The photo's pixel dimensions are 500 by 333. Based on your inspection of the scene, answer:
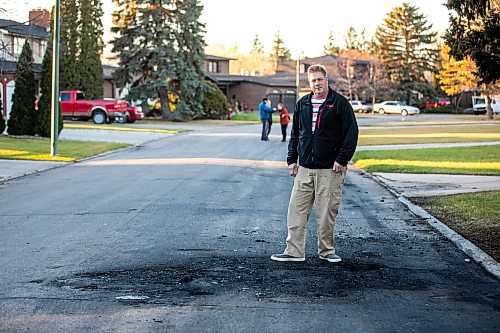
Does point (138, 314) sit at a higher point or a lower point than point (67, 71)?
lower

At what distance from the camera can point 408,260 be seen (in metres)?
8.80

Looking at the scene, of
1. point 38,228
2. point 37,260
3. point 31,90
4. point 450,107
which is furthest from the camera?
point 450,107

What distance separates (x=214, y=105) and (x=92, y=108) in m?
15.0

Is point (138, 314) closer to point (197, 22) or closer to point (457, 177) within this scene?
point (457, 177)

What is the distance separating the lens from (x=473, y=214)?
479 inches

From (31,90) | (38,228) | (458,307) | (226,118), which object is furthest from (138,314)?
(226,118)

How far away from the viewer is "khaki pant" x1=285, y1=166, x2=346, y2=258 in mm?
8422

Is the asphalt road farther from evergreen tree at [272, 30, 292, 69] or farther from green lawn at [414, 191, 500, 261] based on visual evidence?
evergreen tree at [272, 30, 292, 69]

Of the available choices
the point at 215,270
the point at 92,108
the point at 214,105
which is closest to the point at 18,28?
the point at 92,108

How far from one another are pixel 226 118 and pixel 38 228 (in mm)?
53952

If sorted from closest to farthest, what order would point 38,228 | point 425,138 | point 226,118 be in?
1. point 38,228
2. point 425,138
3. point 226,118

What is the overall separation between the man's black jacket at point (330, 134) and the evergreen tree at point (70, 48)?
4854 centimetres

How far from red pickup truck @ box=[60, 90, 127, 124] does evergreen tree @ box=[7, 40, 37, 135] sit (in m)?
16.3

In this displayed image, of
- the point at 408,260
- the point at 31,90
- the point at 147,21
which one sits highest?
the point at 147,21
